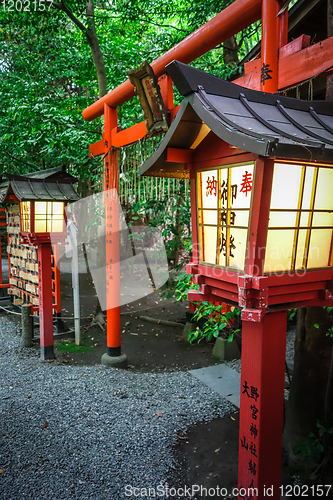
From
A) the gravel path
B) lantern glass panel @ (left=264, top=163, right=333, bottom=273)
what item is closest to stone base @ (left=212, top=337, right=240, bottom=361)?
the gravel path

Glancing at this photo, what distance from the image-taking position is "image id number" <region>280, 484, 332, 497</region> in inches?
136

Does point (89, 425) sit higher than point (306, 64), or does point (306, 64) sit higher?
point (306, 64)

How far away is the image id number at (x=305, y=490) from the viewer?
345 centimetres

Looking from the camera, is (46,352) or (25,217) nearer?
(46,352)

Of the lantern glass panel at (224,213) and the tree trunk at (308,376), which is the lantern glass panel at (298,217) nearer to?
the lantern glass panel at (224,213)

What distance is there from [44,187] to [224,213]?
540 cm

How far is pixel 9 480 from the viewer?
3676mm

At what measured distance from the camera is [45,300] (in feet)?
22.6

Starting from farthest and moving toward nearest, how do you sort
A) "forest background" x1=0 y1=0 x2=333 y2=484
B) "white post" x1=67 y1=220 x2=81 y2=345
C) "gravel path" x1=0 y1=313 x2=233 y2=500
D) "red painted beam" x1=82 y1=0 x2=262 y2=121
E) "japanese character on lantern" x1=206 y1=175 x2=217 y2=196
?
"white post" x1=67 y1=220 x2=81 y2=345 → "forest background" x1=0 y1=0 x2=333 y2=484 → "gravel path" x1=0 y1=313 x2=233 y2=500 → "red painted beam" x1=82 y1=0 x2=262 y2=121 → "japanese character on lantern" x1=206 y1=175 x2=217 y2=196

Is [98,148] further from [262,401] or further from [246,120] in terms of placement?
[262,401]

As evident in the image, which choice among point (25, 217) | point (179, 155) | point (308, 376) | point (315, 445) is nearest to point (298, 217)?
point (179, 155)

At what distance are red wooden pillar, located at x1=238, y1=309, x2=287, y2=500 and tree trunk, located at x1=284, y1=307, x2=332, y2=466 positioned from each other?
1427mm

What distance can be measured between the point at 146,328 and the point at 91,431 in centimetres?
531

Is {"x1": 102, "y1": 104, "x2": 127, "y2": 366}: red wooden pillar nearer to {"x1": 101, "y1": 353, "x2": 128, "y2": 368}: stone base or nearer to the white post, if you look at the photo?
{"x1": 101, "y1": 353, "x2": 128, "y2": 368}: stone base
